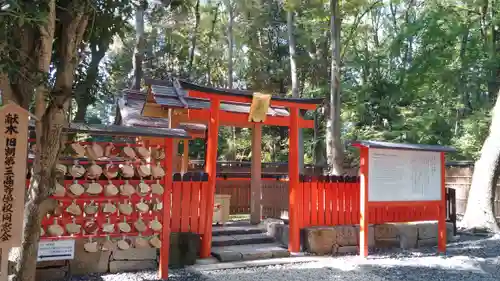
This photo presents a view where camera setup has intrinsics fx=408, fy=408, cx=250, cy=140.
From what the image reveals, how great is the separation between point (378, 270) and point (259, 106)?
3.32 meters

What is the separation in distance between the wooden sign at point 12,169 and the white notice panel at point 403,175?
17.0 ft

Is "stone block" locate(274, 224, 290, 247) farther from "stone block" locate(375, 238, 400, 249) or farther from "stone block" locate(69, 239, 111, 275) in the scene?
"stone block" locate(69, 239, 111, 275)

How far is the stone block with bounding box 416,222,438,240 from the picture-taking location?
830 centimetres

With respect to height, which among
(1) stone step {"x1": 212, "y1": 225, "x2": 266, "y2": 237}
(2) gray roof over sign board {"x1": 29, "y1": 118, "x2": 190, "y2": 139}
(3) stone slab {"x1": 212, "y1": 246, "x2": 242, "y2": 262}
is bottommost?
(3) stone slab {"x1": 212, "y1": 246, "x2": 242, "y2": 262}

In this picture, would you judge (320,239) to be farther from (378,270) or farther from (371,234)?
(378,270)

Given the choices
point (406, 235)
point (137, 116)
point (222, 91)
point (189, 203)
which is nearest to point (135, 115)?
point (137, 116)

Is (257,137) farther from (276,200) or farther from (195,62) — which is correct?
(195,62)

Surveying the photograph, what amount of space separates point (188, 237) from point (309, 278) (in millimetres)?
1869

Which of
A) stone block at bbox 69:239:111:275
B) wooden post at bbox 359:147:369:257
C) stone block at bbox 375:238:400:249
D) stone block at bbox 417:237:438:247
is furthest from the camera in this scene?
stone block at bbox 417:237:438:247

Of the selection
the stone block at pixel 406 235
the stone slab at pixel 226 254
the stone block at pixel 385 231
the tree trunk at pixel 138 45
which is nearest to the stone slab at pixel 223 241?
the stone slab at pixel 226 254

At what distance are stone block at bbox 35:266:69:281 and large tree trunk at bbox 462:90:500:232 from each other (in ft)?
29.4

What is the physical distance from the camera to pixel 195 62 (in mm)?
23484

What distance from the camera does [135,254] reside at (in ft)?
18.9

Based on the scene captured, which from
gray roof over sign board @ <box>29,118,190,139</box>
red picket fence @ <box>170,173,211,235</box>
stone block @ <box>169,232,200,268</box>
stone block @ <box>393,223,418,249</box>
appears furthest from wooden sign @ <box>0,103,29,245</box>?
stone block @ <box>393,223,418,249</box>
